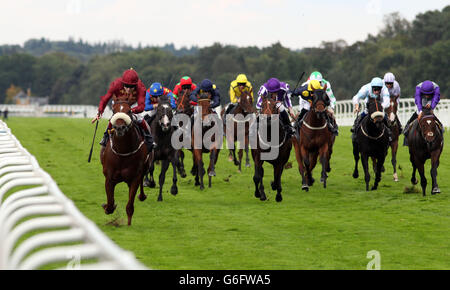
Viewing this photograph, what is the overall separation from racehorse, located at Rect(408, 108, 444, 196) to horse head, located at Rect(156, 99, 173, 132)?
4050 millimetres

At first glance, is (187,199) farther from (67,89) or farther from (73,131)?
(67,89)

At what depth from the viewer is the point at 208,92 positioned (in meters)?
15.3

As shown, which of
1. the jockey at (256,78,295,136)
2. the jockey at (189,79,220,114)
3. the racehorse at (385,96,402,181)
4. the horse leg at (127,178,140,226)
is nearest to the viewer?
the horse leg at (127,178,140,226)

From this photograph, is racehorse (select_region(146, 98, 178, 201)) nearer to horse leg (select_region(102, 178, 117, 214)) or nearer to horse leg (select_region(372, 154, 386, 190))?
horse leg (select_region(102, 178, 117, 214))

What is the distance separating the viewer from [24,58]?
172 meters

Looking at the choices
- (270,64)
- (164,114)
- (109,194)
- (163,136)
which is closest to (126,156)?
(109,194)

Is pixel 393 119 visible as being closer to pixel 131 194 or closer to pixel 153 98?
pixel 153 98

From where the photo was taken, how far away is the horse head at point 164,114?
524 inches

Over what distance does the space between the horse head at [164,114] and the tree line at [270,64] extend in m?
18.6

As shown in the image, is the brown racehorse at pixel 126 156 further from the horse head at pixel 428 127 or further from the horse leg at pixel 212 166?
the horse leg at pixel 212 166

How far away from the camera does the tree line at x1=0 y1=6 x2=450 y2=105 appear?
71.6 meters

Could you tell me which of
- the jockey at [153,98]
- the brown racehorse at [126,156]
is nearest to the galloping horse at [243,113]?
the jockey at [153,98]

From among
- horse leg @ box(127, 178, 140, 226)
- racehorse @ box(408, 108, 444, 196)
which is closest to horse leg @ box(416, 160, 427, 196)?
racehorse @ box(408, 108, 444, 196)

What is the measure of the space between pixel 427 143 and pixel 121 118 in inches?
233
